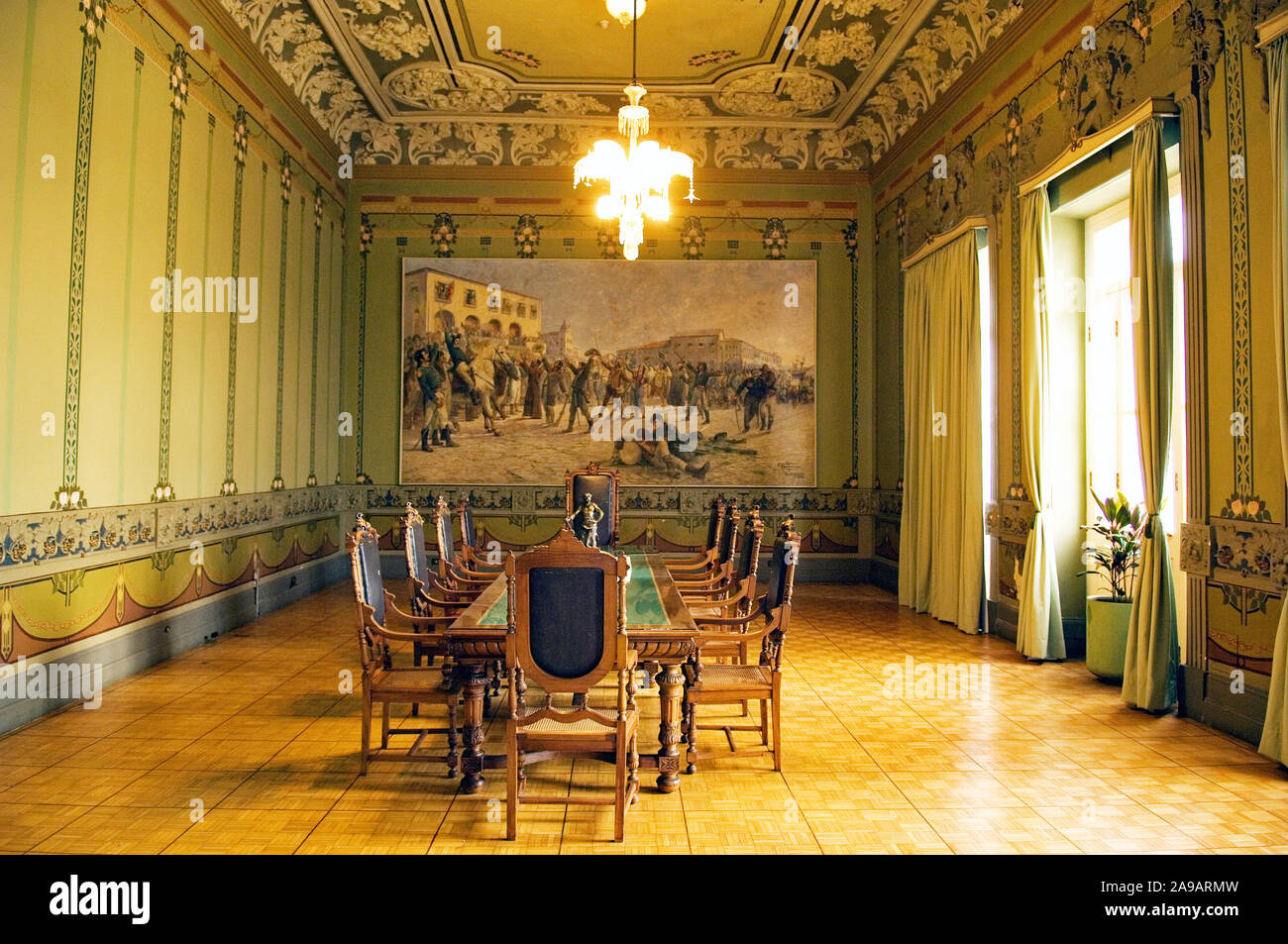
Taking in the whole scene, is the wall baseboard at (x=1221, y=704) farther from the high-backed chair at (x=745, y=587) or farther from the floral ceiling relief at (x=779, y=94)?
the floral ceiling relief at (x=779, y=94)

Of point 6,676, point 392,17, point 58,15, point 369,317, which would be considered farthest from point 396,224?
point 6,676

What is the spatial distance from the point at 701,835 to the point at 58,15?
534 centimetres

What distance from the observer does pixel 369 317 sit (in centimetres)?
1034

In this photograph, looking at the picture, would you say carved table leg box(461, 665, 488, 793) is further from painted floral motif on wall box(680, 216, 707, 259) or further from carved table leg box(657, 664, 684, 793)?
painted floral motif on wall box(680, 216, 707, 259)

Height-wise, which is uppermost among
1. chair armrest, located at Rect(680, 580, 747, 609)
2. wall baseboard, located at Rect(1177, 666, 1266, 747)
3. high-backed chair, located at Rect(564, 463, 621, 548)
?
high-backed chair, located at Rect(564, 463, 621, 548)

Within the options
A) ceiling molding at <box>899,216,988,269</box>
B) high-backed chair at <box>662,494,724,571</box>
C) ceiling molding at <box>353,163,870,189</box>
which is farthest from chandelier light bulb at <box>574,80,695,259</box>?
ceiling molding at <box>353,163,870,189</box>

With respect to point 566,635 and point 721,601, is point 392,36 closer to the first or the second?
point 721,601

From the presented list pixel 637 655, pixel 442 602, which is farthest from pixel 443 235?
pixel 637 655

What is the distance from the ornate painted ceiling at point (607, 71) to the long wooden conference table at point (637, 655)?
5726 mm

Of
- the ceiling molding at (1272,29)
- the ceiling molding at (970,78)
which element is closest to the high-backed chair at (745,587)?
the ceiling molding at (1272,29)

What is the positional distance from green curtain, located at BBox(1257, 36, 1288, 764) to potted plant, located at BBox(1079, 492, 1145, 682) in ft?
4.57

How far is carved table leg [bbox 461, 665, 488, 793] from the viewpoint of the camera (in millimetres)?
3607

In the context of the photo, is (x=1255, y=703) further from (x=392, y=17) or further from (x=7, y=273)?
(x=392, y=17)

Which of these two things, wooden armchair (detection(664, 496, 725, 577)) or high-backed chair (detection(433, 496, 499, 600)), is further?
wooden armchair (detection(664, 496, 725, 577))
